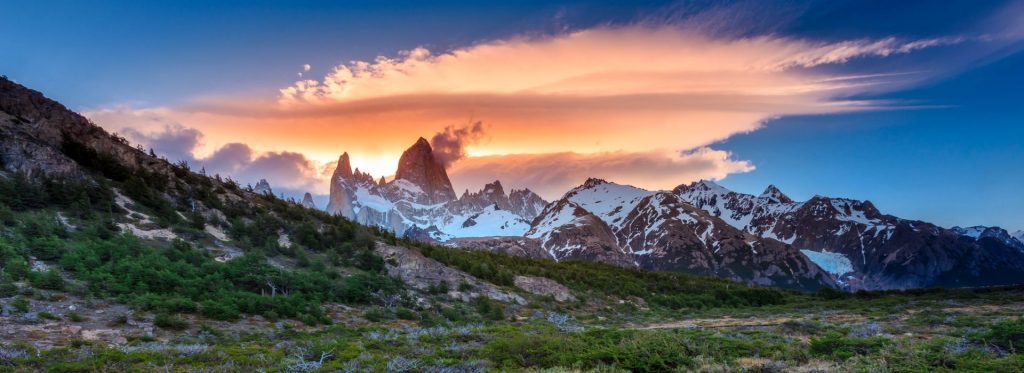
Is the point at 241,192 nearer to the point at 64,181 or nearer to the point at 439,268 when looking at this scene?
the point at 64,181

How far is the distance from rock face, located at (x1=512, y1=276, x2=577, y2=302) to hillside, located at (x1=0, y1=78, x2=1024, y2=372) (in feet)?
1.02

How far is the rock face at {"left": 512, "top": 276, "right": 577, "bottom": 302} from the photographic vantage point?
219 feet

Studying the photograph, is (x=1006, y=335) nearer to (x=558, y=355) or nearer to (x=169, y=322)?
(x=558, y=355)

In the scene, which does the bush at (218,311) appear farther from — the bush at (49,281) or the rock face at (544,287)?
the rock face at (544,287)

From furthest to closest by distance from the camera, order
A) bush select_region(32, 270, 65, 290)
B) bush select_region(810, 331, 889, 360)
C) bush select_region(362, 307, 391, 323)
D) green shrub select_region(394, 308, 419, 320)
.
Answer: green shrub select_region(394, 308, 419, 320)
bush select_region(362, 307, 391, 323)
bush select_region(32, 270, 65, 290)
bush select_region(810, 331, 889, 360)

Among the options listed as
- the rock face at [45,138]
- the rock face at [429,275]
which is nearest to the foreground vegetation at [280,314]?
the rock face at [429,275]

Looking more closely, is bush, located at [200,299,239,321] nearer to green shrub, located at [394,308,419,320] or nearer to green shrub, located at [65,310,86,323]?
green shrub, located at [65,310,86,323]

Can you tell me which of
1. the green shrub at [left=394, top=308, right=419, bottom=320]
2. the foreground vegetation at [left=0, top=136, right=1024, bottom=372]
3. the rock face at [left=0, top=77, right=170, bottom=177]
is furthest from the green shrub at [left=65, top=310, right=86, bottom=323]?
the rock face at [left=0, top=77, right=170, bottom=177]

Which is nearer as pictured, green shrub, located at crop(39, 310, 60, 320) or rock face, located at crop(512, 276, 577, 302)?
green shrub, located at crop(39, 310, 60, 320)

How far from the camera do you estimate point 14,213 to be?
38156mm

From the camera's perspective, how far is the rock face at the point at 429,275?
54375 mm

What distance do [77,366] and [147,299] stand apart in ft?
46.0

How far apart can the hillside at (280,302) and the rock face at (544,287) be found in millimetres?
311

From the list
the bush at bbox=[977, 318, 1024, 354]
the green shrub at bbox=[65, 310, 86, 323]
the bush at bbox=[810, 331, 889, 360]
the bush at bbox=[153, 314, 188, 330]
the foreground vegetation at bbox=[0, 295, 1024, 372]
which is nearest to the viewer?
the foreground vegetation at bbox=[0, 295, 1024, 372]
